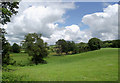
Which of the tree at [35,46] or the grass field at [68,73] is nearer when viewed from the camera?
the grass field at [68,73]

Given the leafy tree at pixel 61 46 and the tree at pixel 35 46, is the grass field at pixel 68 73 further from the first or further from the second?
the leafy tree at pixel 61 46

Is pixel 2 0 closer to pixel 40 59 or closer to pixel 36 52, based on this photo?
pixel 36 52

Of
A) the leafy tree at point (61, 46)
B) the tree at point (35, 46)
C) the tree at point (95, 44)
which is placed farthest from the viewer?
the leafy tree at point (61, 46)

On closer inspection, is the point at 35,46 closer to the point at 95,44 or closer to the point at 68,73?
the point at 68,73

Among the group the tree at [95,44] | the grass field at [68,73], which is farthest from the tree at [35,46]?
the tree at [95,44]

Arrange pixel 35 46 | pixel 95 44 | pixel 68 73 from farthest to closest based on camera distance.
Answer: pixel 95 44 < pixel 35 46 < pixel 68 73

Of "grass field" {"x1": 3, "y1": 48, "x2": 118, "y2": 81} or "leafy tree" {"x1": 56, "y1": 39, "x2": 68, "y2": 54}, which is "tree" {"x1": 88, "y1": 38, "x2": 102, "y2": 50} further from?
"grass field" {"x1": 3, "y1": 48, "x2": 118, "y2": 81}

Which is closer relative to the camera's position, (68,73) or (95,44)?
(68,73)

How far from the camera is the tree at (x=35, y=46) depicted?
134ft

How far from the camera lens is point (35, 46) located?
41.1 m

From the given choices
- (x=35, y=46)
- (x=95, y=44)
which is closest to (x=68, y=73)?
(x=35, y=46)

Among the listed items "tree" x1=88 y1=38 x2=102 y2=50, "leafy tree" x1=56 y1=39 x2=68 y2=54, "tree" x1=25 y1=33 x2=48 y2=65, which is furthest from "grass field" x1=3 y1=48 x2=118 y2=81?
"tree" x1=88 y1=38 x2=102 y2=50

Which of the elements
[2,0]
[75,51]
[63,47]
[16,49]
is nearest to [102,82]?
[2,0]

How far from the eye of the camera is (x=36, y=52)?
41.0 meters
